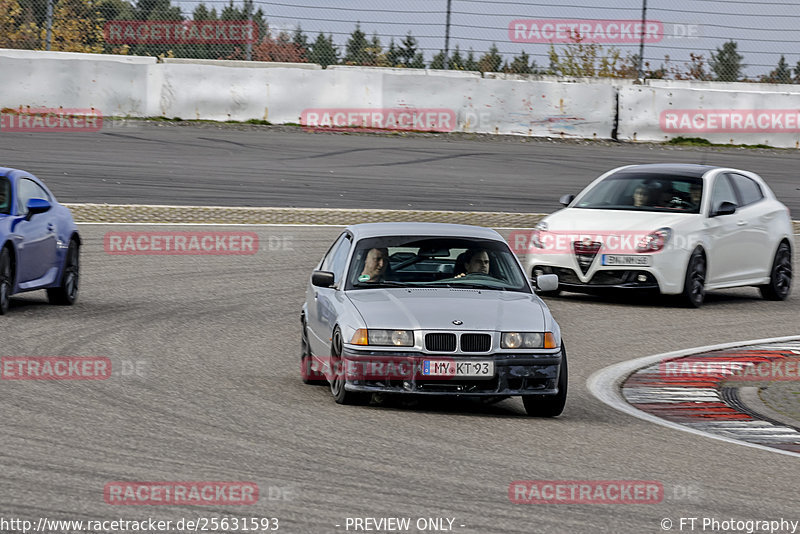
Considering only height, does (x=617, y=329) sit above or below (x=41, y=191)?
below

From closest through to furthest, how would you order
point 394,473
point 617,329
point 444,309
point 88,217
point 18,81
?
1. point 394,473
2. point 444,309
3. point 617,329
4. point 88,217
5. point 18,81

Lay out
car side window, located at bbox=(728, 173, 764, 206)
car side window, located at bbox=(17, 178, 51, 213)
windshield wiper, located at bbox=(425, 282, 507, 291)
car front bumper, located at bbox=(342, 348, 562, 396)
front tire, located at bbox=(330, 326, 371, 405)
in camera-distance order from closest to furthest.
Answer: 1. car front bumper, located at bbox=(342, 348, 562, 396)
2. front tire, located at bbox=(330, 326, 371, 405)
3. windshield wiper, located at bbox=(425, 282, 507, 291)
4. car side window, located at bbox=(17, 178, 51, 213)
5. car side window, located at bbox=(728, 173, 764, 206)

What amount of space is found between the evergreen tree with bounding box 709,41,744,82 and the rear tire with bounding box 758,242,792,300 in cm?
1197

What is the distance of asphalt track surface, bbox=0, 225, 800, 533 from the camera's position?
6.05m

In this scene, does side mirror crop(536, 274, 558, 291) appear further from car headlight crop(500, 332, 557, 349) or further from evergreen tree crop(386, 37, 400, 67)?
evergreen tree crop(386, 37, 400, 67)

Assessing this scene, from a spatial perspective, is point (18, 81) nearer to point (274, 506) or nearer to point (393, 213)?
point (393, 213)

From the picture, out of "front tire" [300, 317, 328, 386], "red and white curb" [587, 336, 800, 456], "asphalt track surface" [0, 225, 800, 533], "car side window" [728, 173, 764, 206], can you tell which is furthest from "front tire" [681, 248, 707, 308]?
"front tire" [300, 317, 328, 386]

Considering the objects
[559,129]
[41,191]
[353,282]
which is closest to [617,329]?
[353,282]

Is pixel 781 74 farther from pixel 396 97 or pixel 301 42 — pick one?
pixel 301 42

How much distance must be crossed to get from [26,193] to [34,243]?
0.81 meters

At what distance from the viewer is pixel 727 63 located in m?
29.8

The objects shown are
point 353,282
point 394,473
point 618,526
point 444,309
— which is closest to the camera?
point 618,526

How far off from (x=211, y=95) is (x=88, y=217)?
7.87 meters

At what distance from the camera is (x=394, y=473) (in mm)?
6742
